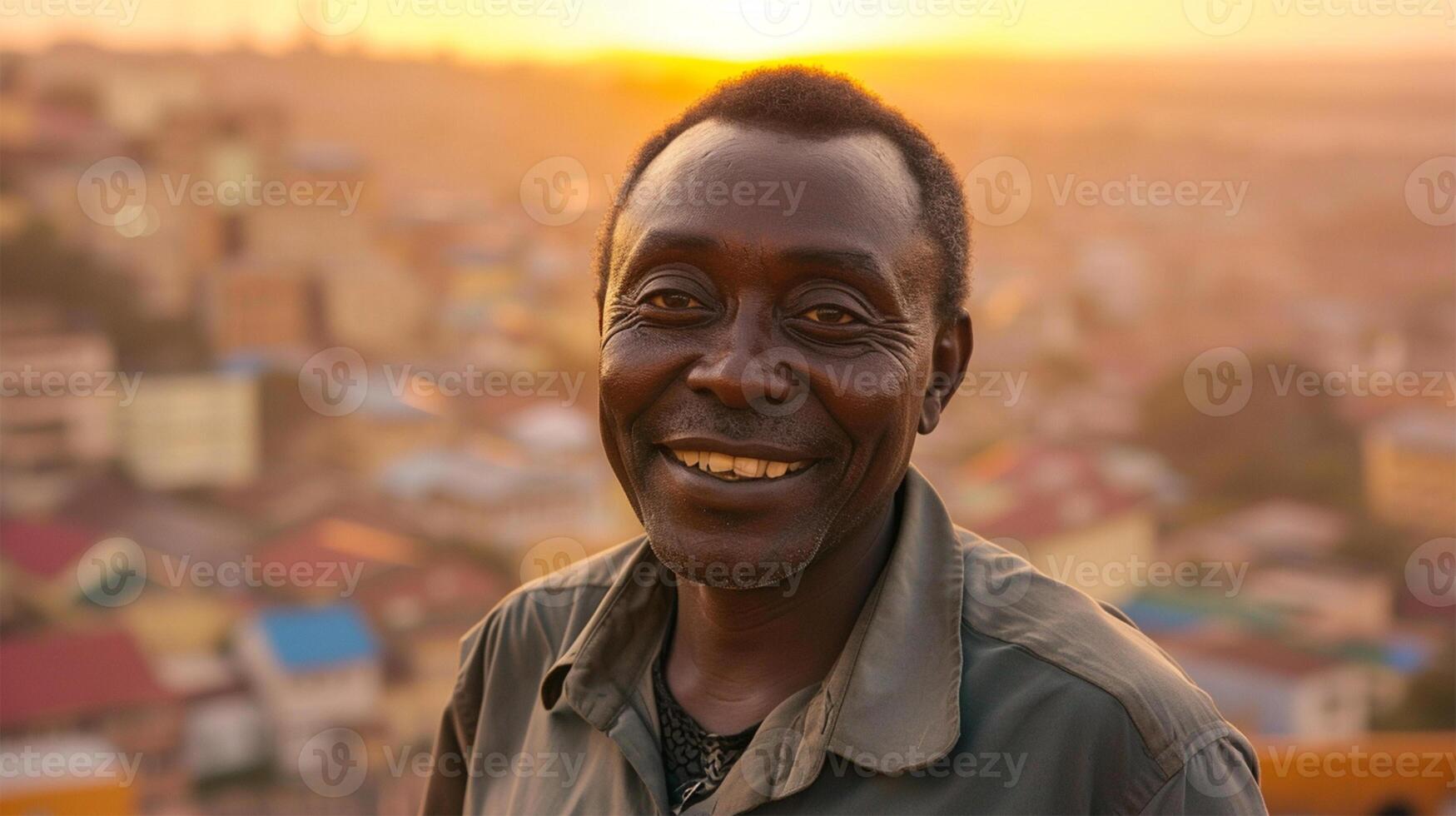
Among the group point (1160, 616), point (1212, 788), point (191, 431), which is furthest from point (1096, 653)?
point (191, 431)

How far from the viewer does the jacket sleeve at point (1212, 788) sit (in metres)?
1.71

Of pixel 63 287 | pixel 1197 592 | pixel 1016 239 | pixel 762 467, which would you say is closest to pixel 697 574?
pixel 762 467

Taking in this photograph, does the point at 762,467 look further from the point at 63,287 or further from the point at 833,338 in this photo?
the point at 63,287

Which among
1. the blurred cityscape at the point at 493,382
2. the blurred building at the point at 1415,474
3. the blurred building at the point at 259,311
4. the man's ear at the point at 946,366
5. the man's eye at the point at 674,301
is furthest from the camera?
the blurred building at the point at 259,311

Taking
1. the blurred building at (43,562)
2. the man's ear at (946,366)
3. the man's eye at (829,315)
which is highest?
the man's eye at (829,315)

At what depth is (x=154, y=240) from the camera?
35.2 meters

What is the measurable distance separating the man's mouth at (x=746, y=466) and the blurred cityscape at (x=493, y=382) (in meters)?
22.9

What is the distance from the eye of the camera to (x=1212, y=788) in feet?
5.69

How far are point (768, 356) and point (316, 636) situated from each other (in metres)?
28.7

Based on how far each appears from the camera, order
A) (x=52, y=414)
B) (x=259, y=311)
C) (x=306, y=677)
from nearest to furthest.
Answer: (x=306, y=677), (x=52, y=414), (x=259, y=311)

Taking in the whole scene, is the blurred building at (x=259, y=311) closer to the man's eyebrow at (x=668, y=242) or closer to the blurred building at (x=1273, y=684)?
the blurred building at (x=1273, y=684)

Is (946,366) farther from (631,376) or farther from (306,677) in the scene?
(306,677)

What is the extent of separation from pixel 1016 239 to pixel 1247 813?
1581 inches

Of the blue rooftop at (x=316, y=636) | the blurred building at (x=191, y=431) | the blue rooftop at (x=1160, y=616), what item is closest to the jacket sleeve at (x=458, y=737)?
the blue rooftop at (x=1160, y=616)
